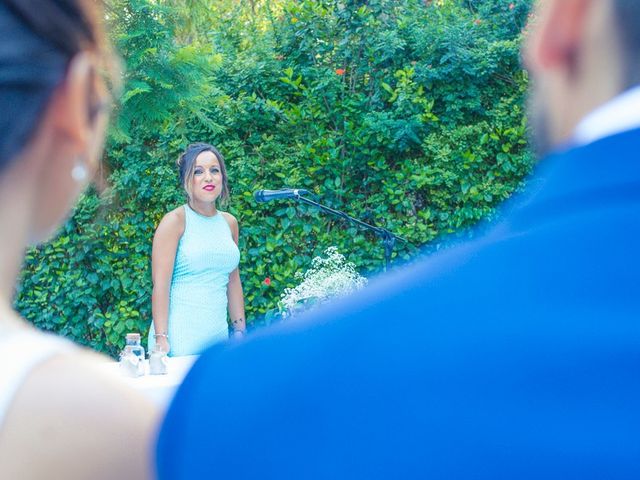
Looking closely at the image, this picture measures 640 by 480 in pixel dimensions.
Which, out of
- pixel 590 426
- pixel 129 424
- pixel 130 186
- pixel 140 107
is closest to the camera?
pixel 590 426

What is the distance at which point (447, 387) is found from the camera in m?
0.43

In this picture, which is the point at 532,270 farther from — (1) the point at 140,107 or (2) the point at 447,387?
(1) the point at 140,107

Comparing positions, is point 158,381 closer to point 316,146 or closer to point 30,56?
point 30,56

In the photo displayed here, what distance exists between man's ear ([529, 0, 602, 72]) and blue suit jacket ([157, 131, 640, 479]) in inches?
3.7

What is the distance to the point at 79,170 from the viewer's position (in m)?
0.77

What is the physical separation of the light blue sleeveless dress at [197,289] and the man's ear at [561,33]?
12.3ft

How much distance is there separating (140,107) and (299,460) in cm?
585

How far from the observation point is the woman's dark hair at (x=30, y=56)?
0.67m

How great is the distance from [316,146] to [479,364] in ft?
21.3

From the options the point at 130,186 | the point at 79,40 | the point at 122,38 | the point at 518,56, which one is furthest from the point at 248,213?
the point at 79,40

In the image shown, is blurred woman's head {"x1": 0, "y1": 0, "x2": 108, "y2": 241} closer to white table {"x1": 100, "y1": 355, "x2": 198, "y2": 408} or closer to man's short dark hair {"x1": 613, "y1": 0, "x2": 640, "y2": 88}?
man's short dark hair {"x1": 613, "y1": 0, "x2": 640, "y2": 88}

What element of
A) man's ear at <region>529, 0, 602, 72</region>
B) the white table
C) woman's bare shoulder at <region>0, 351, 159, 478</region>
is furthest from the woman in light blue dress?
man's ear at <region>529, 0, 602, 72</region>

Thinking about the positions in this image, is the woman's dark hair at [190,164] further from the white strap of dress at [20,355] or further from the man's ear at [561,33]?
the man's ear at [561,33]

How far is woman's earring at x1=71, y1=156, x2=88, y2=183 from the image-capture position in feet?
2.50
